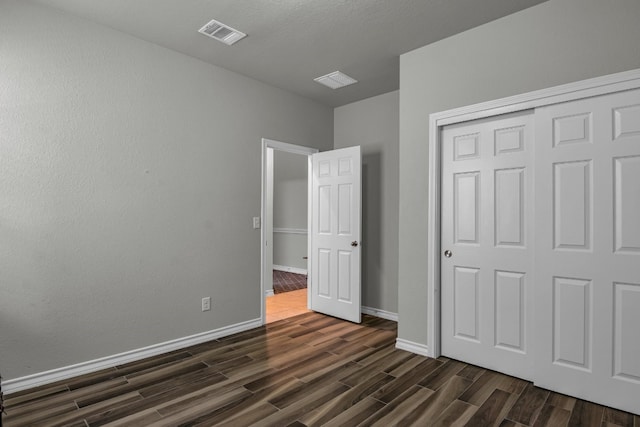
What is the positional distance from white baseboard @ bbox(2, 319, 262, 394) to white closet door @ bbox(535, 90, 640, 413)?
283 centimetres

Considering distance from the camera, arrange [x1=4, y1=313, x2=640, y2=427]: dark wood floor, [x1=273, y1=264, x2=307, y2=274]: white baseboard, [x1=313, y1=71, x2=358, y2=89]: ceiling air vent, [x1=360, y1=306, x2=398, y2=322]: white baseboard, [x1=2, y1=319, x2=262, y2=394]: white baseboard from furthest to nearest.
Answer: [x1=273, y1=264, x2=307, y2=274]: white baseboard → [x1=360, y1=306, x2=398, y2=322]: white baseboard → [x1=313, y1=71, x2=358, y2=89]: ceiling air vent → [x1=2, y1=319, x2=262, y2=394]: white baseboard → [x1=4, y1=313, x2=640, y2=427]: dark wood floor

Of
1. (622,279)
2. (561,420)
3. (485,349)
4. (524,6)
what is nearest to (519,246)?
(622,279)

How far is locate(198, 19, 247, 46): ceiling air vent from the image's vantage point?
286 cm

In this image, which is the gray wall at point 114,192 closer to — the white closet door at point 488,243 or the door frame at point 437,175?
the door frame at point 437,175

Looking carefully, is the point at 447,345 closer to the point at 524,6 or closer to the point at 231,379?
the point at 231,379

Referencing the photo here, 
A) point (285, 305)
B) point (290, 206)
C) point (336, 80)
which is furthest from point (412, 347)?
point (290, 206)

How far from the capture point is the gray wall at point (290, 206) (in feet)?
25.5

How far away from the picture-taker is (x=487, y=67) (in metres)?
2.83

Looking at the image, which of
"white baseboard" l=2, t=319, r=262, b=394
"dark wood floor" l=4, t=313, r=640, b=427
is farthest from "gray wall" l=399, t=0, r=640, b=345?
"white baseboard" l=2, t=319, r=262, b=394

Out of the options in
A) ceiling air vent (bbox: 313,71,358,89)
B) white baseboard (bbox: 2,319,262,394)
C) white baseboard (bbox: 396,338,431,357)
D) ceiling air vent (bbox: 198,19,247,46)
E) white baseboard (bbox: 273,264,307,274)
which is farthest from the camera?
white baseboard (bbox: 273,264,307,274)

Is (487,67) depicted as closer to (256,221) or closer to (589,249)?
(589,249)

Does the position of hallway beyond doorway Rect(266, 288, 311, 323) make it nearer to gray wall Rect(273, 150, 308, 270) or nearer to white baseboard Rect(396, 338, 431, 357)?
white baseboard Rect(396, 338, 431, 357)

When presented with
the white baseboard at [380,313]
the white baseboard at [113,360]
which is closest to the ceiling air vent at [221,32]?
the white baseboard at [113,360]

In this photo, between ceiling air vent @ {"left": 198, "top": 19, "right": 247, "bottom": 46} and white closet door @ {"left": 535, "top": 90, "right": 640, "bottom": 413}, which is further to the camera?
ceiling air vent @ {"left": 198, "top": 19, "right": 247, "bottom": 46}
